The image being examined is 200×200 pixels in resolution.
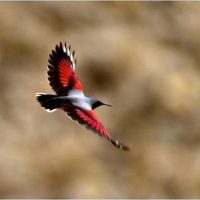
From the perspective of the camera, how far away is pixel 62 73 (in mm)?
5617

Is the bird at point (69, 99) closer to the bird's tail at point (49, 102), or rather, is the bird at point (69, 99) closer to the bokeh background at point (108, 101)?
the bird's tail at point (49, 102)

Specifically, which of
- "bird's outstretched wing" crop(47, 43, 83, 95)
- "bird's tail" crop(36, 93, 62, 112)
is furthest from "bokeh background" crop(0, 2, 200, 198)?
"bird's tail" crop(36, 93, 62, 112)

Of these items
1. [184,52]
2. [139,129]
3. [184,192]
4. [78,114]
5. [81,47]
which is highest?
[184,52]

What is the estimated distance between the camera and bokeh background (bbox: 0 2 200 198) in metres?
9.09

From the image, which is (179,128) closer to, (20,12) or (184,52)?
(184,52)

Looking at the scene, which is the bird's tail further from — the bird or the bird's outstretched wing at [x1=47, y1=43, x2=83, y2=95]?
the bird's outstretched wing at [x1=47, y1=43, x2=83, y2=95]

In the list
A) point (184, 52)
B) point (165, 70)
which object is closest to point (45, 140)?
point (165, 70)

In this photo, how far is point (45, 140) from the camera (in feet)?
30.6

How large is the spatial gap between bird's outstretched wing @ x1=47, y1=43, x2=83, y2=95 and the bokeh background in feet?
10.3

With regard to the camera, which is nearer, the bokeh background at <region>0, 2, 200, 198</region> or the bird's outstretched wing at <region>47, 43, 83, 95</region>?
the bird's outstretched wing at <region>47, 43, 83, 95</region>

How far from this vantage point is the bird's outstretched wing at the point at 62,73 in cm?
544

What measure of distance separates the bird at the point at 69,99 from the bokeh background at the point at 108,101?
3196 mm

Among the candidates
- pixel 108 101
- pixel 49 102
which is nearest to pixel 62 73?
pixel 49 102

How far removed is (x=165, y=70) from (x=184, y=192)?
2404 millimetres
